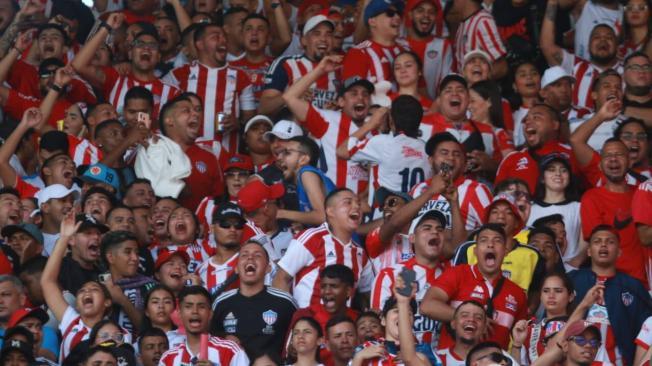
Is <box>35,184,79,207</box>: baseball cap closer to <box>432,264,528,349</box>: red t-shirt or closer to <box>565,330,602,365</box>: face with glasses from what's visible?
<box>432,264,528,349</box>: red t-shirt

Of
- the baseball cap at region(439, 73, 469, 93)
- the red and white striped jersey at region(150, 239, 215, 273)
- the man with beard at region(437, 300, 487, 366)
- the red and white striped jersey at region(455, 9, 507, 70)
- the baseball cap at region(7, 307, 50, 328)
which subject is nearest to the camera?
the man with beard at region(437, 300, 487, 366)

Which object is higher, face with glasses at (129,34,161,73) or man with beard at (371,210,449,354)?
face with glasses at (129,34,161,73)

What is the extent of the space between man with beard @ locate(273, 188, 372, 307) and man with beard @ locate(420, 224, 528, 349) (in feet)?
3.06

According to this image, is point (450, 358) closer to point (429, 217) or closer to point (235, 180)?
point (429, 217)

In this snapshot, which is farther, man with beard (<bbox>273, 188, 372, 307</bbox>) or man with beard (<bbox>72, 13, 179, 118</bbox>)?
man with beard (<bbox>72, 13, 179, 118</bbox>)

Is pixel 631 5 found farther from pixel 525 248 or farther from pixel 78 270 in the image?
pixel 78 270

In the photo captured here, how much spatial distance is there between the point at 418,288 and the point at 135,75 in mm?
4736

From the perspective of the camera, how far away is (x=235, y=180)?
16609 mm

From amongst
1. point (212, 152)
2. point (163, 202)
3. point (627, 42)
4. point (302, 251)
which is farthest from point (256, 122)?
point (627, 42)

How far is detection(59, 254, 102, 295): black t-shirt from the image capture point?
15000 millimetres

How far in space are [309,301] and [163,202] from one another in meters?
1.91

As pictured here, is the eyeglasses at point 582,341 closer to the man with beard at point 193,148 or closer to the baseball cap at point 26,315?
the baseball cap at point 26,315

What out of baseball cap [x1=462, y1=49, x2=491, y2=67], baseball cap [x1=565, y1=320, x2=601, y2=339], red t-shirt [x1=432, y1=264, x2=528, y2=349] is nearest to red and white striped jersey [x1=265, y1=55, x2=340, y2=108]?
baseball cap [x1=462, y1=49, x2=491, y2=67]

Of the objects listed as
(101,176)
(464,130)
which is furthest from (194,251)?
(464,130)
